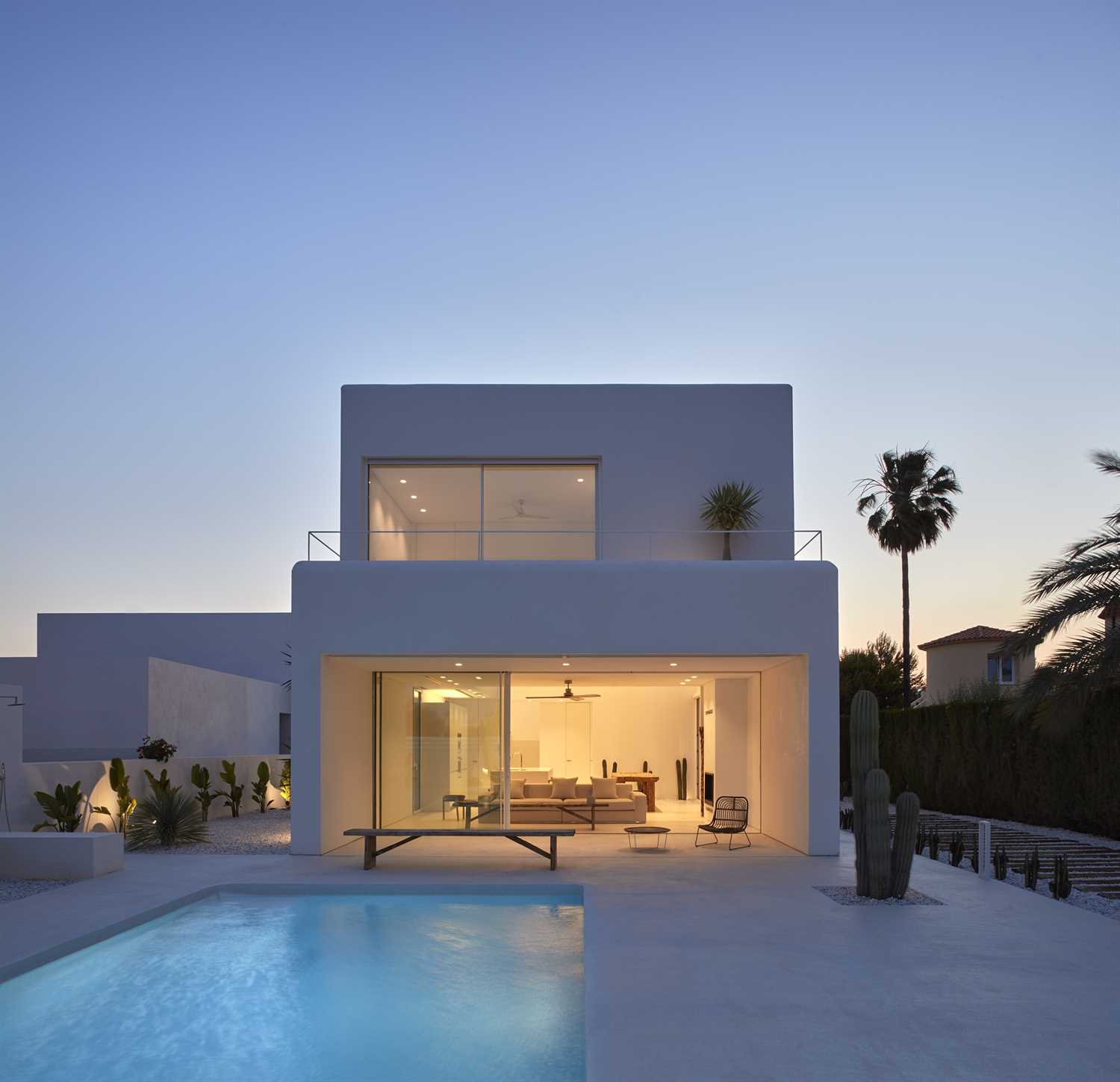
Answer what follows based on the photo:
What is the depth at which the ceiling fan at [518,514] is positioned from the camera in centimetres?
1580

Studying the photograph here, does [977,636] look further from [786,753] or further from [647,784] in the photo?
[786,753]

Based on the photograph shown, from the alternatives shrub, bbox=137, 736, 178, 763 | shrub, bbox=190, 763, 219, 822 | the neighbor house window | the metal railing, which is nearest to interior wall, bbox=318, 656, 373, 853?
the metal railing

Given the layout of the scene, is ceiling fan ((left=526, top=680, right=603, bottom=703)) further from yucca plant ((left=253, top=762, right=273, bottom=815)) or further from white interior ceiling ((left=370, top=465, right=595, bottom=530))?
yucca plant ((left=253, top=762, right=273, bottom=815))

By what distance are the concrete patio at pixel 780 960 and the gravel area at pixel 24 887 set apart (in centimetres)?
38

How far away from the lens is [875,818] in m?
9.75

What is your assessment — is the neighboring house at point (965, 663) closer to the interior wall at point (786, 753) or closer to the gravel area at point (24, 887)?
the interior wall at point (786, 753)

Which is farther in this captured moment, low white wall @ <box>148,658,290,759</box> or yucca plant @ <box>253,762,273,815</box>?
yucca plant @ <box>253,762,273,815</box>

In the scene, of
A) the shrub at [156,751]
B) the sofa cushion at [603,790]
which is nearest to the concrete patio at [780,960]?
the shrub at [156,751]

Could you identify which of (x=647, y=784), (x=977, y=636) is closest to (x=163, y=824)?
(x=647, y=784)

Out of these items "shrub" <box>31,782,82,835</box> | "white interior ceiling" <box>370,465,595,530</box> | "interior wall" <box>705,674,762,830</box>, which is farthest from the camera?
"interior wall" <box>705,674,762,830</box>

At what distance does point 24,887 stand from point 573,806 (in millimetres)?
8439

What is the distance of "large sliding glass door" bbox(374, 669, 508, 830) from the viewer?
15586 mm

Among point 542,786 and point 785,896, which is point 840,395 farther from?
point 785,896

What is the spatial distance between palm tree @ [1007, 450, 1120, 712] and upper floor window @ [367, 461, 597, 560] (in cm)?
611
